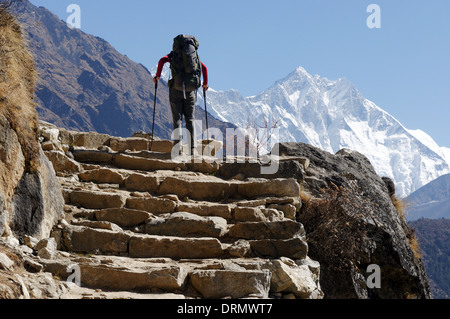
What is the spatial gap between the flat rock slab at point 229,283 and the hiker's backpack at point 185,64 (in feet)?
21.8

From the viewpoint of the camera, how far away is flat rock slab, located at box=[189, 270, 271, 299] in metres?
6.90

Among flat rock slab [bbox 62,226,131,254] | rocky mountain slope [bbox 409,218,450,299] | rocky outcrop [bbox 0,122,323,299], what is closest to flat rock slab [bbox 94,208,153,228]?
rocky outcrop [bbox 0,122,323,299]

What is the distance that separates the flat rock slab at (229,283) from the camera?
690cm

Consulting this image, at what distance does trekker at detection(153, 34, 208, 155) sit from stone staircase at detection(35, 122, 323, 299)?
1.24 meters

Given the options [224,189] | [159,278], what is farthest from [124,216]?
[224,189]

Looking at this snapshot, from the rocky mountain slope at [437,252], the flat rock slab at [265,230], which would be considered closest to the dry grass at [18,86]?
the flat rock slab at [265,230]

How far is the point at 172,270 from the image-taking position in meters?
6.95

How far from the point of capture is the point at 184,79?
42.0 ft

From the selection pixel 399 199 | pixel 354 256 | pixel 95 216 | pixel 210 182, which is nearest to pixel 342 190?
pixel 354 256

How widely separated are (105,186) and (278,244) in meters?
3.68

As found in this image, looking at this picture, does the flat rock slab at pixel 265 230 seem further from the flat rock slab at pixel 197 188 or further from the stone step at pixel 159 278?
the flat rock slab at pixel 197 188

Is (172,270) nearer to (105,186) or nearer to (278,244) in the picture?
(278,244)

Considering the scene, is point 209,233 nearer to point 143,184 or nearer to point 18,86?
point 143,184
